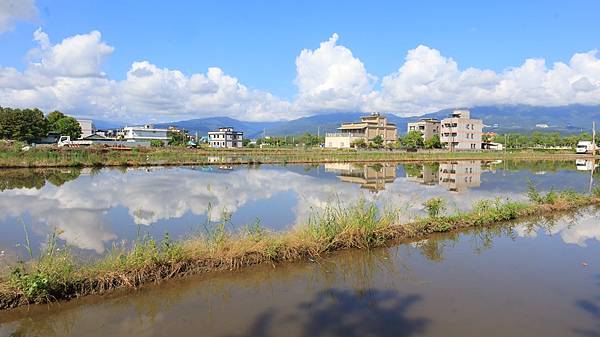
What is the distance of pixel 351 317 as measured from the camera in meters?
4.80

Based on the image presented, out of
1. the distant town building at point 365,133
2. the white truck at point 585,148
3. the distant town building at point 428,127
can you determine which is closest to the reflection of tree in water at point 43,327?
the distant town building at point 365,133

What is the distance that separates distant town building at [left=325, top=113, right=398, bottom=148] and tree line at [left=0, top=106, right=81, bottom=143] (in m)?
43.3

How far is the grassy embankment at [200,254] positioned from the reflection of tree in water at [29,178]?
11.9 meters

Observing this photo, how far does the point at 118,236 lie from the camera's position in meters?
8.24

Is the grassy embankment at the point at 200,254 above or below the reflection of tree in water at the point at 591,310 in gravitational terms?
above

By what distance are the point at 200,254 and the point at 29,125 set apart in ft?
190

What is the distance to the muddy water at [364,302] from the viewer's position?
451cm

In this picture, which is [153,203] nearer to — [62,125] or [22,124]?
[22,124]

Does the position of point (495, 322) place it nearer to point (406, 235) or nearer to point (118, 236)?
point (406, 235)

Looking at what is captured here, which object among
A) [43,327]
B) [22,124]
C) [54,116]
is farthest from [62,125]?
[43,327]

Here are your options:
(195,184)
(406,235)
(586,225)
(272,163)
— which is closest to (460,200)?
(586,225)

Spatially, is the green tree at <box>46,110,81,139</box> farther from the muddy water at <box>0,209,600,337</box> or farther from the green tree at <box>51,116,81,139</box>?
the muddy water at <box>0,209,600,337</box>

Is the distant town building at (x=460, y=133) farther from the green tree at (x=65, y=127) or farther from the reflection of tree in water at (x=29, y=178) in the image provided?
the green tree at (x=65, y=127)

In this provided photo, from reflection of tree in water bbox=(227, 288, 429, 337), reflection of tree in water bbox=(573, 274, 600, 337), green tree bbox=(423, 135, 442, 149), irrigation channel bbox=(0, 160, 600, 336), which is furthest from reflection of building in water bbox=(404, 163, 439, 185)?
green tree bbox=(423, 135, 442, 149)
